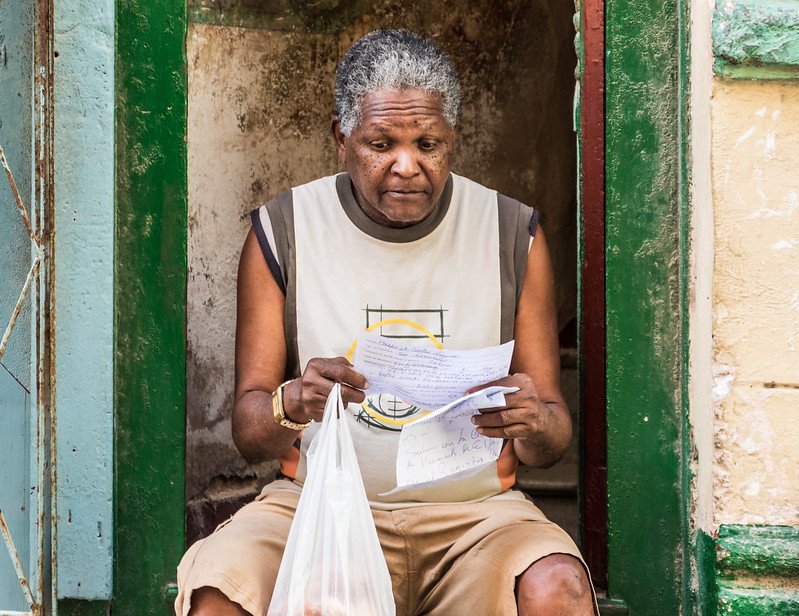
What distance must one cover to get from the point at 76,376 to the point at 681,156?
1602mm

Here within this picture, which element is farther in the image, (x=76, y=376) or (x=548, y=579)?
(x=76, y=376)

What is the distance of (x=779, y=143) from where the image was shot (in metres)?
2.49

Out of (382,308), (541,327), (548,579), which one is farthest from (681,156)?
(548,579)

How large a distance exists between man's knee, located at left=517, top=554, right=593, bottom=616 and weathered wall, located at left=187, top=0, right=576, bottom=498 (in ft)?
5.81

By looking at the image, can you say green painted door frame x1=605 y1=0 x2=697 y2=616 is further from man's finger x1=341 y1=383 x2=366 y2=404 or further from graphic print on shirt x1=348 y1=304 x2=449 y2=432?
man's finger x1=341 y1=383 x2=366 y2=404

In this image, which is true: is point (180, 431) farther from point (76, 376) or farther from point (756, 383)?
point (756, 383)

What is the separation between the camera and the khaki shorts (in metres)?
2.21

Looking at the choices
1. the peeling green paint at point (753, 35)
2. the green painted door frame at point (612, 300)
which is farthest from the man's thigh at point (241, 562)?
the peeling green paint at point (753, 35)

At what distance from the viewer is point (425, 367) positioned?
2197 mm

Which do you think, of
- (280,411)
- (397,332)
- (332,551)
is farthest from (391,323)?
(332,551)

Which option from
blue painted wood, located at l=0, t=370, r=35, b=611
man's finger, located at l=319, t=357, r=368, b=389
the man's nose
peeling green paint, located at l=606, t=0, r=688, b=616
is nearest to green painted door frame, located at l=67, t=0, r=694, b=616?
peeling green paint, located at l=606, t=0, r=688, b=616

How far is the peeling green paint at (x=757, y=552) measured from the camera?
244 cm

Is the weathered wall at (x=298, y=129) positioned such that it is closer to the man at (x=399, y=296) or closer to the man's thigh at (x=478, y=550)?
the man at (x=399, y=296)

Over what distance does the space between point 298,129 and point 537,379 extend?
5.34 feet
